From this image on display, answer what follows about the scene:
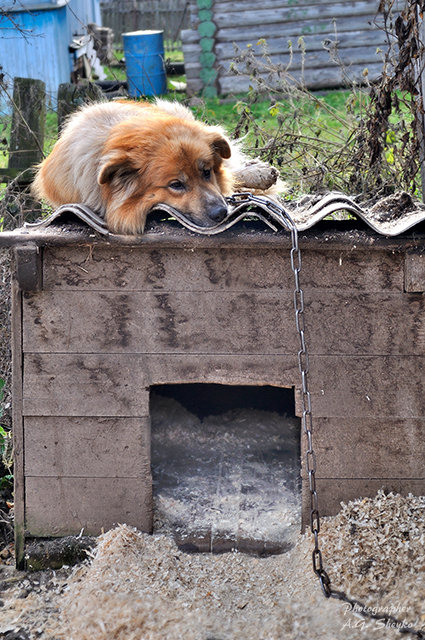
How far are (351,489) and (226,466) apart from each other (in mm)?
1123

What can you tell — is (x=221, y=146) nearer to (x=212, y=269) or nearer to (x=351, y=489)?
(x=212, y=269)

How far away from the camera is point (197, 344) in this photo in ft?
11.4

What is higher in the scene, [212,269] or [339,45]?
[339,45]

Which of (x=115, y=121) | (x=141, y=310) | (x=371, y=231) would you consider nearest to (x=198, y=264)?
(x=141, y=310)

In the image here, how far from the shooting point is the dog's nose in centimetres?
341

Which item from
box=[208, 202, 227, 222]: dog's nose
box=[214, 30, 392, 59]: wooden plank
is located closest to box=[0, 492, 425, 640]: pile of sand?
box=[208, 202, 227, 222]: dog's nose

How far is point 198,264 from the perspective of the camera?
11.1 ft

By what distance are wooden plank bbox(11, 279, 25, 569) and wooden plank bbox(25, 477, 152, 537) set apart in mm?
40

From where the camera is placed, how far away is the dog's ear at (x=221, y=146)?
3805 mm

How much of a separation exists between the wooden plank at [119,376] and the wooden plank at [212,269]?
348 mm

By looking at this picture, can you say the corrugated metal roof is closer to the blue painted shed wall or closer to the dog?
the dog

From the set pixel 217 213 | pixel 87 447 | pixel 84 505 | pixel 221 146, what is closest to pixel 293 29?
pixel 221 146

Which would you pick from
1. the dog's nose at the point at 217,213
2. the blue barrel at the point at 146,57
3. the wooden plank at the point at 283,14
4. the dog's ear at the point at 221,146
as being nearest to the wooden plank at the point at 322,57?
the wooden plank at the point at 283,14

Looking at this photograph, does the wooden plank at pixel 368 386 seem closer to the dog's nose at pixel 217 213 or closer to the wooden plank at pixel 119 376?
the wooden plank at pixel 119 376
